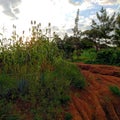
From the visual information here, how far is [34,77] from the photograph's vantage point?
6.82 metres

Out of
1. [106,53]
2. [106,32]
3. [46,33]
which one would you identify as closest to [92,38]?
[106,32]

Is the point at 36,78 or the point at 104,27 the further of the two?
the point at 104,27

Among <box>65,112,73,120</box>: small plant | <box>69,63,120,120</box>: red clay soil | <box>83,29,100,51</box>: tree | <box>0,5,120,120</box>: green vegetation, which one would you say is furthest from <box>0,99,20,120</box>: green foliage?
<box>83,29,100,51</box>: tree

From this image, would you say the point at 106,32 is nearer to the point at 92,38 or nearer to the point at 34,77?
the point at 92,38

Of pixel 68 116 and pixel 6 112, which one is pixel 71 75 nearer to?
pixel 68 116

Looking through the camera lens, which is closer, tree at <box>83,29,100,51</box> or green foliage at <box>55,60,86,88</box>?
green foliage at <box>55,60,86,88</box>

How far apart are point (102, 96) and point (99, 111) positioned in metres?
0.66

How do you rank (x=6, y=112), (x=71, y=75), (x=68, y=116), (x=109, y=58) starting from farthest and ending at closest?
Result: (x=109, y=58)
(x=71, y=75)
(x=68, y=116)
(x=6, y=112)

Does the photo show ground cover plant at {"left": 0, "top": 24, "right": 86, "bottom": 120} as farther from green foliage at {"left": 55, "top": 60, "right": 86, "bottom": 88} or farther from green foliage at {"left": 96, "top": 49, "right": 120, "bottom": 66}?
green foliage at {"left": 96, "top": 49, "right": 120, "bottom": 66}

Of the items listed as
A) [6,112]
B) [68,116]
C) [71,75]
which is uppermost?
[71,75]

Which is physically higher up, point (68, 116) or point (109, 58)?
point (109, 58)

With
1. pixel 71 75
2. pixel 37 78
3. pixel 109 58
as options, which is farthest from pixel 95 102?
Result: pixel 109 58

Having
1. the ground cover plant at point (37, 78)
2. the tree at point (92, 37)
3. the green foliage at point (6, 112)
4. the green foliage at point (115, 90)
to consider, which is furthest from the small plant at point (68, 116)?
the tree at point (92, 37)

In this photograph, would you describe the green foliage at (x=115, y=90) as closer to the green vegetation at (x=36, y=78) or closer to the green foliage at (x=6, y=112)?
the green vegetation at (x=36, y=78)
